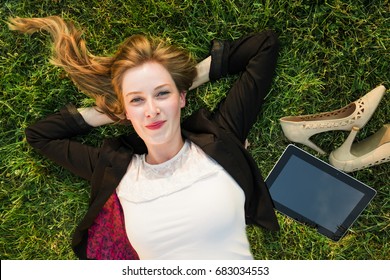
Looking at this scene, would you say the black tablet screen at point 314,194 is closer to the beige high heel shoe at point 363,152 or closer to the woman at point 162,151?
the beige high heel shoe at point 363,152

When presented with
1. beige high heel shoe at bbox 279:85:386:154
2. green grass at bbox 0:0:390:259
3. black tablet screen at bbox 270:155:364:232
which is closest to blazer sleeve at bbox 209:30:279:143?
green grass at bbox 0:0:390:259

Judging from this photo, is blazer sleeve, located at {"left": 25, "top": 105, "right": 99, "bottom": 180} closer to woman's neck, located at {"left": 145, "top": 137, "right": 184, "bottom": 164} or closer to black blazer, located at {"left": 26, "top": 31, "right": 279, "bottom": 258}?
black blazer, located at {"left": 26, "top": 31, "right": 279, "bottom": 258}

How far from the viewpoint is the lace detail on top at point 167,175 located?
8.13 feet

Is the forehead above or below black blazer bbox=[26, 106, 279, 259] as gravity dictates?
above

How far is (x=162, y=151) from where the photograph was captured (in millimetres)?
2576

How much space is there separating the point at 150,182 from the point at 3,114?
4.75 ft

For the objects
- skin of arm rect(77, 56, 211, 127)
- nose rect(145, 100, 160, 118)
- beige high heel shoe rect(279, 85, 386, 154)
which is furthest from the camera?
skin of arm rect(77, 56, 211, 127)

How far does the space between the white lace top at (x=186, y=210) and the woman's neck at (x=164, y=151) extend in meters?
0.05

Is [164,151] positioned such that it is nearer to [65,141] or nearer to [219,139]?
[219,139]

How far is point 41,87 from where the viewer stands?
302cm

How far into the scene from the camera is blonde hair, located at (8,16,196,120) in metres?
2.45

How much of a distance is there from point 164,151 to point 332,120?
121 cm

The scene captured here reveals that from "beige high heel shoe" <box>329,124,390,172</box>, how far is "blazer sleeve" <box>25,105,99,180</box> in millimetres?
1740

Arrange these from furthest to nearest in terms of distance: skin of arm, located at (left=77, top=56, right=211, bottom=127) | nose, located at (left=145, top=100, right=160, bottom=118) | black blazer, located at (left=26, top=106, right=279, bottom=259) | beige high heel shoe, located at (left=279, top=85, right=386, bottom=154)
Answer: skin of arm, located at (left=77, top=56, right=211, bottom=127) < beige high heel shoe, located at (left=279, top=85, right=386, bottom=154) < black blazer, located at (left=26, top=106, right=279, bottom=259) < nose, located at (left=145, top=100, right=160, bottom=118)
